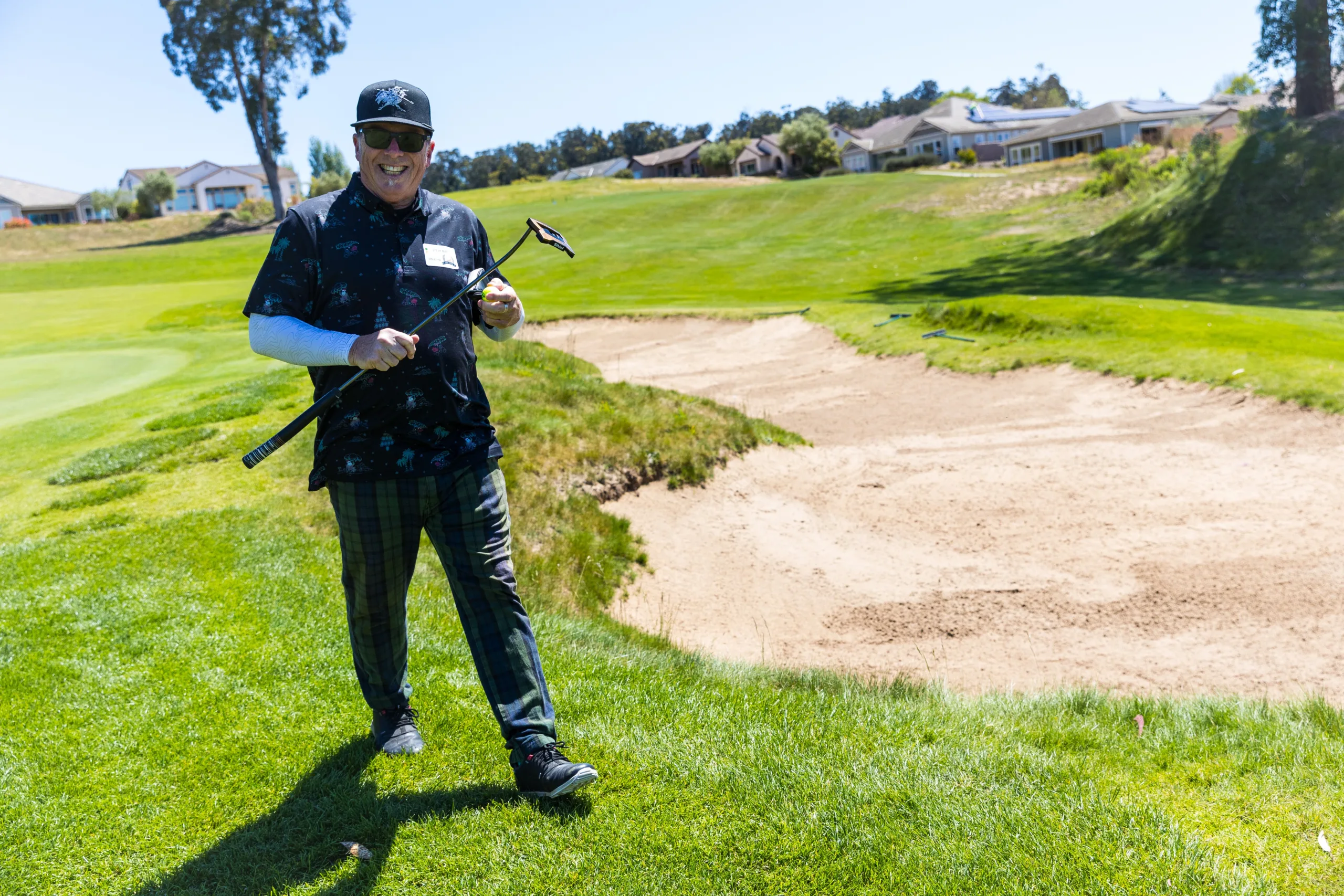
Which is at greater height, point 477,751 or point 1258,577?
point 477,751

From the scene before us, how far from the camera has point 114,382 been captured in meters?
15.8

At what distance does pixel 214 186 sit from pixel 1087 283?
4162 inches

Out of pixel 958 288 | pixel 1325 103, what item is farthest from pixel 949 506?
pixel 1325 103

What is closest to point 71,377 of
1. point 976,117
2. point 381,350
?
point 381,350

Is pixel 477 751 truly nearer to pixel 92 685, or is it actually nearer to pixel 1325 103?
pixel 92 685

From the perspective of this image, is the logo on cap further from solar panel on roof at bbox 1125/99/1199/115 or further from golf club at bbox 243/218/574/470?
solar panel on roof at bbox 1125/99/1199/115

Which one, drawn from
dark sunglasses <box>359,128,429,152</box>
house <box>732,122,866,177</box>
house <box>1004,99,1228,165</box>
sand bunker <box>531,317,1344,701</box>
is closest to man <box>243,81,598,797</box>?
dark sunglasses <box>359,128,429,152</box>

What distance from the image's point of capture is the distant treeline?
433ft

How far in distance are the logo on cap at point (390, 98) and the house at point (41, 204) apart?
396 ft

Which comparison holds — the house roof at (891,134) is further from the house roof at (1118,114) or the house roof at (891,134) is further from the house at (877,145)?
the house roof at (1118,114)

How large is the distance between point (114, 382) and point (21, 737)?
12.8 meters

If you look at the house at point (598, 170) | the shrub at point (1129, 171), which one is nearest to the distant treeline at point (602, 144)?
the house at point (598, 170)

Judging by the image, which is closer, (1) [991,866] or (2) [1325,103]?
(1) [991,866]

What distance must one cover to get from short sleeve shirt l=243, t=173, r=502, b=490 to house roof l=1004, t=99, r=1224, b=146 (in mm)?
81071
